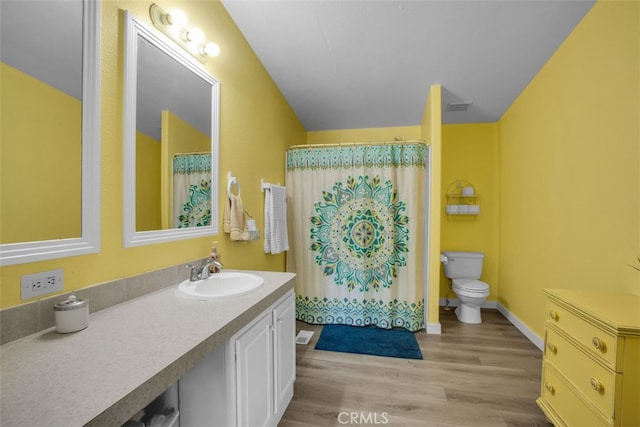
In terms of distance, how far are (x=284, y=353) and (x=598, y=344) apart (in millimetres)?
1490

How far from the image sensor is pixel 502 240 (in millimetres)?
3057

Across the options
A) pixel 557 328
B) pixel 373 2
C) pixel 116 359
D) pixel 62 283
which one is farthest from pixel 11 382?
pixel 373 2

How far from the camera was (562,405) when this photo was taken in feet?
4.31

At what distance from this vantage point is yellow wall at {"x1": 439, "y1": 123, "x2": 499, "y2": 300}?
10.4ft

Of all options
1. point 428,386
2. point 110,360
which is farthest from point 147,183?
point 428,386

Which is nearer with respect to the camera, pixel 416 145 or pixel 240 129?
pixel 240 129

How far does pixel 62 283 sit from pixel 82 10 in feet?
3.39

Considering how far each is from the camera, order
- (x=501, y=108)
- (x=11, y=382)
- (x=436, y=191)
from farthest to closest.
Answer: (x=501, y=108) → (x=436, y=191) → (x=11, y=382)

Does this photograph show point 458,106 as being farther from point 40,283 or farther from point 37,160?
point 40,283

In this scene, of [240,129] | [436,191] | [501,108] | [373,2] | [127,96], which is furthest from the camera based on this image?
[501,108]

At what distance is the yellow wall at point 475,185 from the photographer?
317 cm

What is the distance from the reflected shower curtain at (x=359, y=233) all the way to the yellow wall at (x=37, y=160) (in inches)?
78.8

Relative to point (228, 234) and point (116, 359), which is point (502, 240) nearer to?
point (228, 234)

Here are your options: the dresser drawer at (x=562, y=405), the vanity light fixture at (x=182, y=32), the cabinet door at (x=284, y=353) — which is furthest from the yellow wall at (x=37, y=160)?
the dresser drawer at (x=562, y=405)
